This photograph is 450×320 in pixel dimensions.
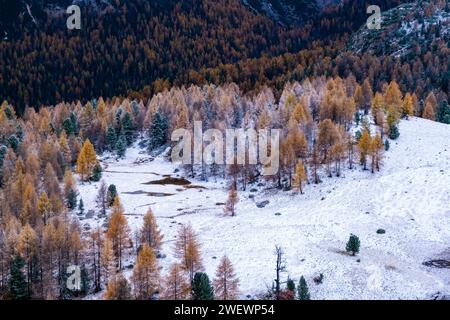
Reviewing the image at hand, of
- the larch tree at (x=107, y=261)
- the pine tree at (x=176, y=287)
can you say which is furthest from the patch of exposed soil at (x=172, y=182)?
the pine tree at (x=176, y=287)

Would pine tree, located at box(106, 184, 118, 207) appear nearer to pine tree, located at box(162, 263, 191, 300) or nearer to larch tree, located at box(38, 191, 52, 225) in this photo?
larch tree, located at box(38, 191, 52, 225)

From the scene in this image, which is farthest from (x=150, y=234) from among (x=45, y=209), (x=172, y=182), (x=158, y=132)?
(x=158, y=132)

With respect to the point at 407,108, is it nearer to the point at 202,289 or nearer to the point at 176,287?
the point at 176,287

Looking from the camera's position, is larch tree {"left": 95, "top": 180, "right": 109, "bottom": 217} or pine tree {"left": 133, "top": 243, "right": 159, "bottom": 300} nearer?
pine tree {"left": 133, "top": 243, "right": 159, "bottom": 300}

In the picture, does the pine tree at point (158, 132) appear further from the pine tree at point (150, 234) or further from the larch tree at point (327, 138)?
the pine tree at point (150, 234)

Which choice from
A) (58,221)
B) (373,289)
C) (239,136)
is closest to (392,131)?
(239,136)

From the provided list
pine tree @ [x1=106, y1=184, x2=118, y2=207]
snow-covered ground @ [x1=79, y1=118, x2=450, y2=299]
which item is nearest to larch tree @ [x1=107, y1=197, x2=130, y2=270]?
snow-covered ground @ [x1=79, y1=118, x2=450, y2=299]
